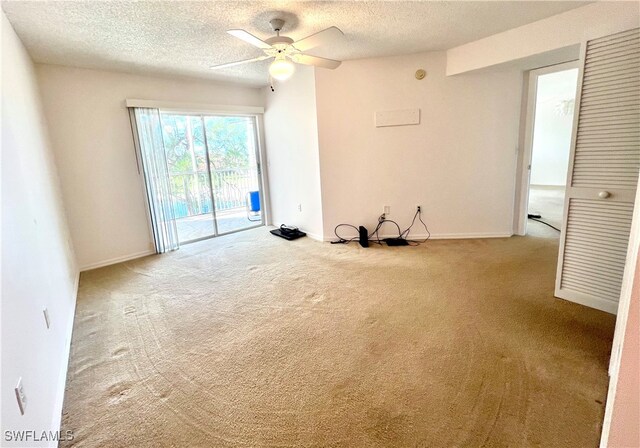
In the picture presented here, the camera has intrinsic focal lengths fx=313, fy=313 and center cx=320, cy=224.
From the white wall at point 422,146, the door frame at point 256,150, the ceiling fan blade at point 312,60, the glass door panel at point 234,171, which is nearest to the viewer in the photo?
the ceiling fan blade at point 312,60

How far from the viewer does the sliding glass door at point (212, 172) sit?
4.69 m

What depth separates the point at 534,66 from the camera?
11.9 feet

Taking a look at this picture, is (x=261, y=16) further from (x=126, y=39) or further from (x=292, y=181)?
(x=292, y=181)

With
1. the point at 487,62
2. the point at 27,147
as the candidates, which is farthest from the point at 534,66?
the point at 27,147

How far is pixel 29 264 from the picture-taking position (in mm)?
1740

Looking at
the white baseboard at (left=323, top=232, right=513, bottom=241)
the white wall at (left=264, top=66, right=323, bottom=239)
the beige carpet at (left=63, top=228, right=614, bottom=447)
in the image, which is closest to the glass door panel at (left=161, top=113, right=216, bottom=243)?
the white wall at (left=264, top=66, right=323, bottom=239)

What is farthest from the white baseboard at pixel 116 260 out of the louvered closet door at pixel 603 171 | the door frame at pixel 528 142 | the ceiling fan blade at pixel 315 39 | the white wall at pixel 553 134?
the white wall at pixel 553 134

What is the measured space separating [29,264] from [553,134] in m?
10.6

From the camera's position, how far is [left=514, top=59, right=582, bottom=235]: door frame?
375cm

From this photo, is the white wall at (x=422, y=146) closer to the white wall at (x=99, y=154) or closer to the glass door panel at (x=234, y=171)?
the glass door panel at (x=234, y=171)

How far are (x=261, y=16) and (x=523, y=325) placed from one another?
10.1 feet

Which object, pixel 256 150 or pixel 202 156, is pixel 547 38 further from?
pixel 202 156

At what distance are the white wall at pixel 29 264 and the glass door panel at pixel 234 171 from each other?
221 centimetres

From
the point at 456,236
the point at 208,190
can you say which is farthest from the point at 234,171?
the point at 456,236
